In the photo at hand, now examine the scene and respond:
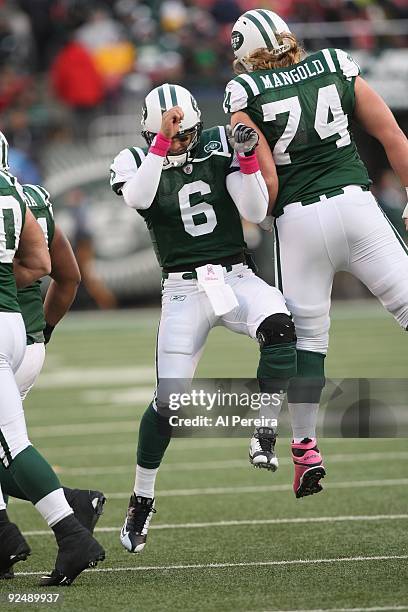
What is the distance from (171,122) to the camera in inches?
196

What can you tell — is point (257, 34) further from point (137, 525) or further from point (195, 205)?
point (137, 525)

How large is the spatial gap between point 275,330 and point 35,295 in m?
1.03

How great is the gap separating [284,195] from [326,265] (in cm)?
34

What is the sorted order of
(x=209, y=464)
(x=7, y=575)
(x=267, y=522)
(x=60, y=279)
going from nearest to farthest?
1. (x=7, y=575)
2. (x=60, y=279)
3. (x=267, y=522)
4. (x=209, y=464)

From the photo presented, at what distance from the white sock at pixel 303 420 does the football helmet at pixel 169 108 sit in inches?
45.5

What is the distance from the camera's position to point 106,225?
52.9 feet

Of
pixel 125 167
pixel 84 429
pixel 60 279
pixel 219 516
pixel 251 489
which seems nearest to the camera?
pixel 125 167

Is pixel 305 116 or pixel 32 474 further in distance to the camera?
pixel 305 116

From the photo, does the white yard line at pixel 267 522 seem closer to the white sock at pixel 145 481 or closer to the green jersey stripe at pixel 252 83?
the white sock at pixel 145 481

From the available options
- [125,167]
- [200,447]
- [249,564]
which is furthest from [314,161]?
[200,447]

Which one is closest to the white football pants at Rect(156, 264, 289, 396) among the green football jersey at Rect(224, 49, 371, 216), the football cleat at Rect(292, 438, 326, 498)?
the green football jersey at Rect(224, 49, 371, 216)

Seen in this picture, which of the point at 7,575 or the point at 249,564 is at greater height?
the point at 7,575

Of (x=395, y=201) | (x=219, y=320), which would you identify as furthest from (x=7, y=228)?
(x=395, y=201)

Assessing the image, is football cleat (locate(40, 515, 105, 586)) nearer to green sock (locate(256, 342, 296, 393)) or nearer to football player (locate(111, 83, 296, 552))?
football player (locate(111, 83, 296, 552))
